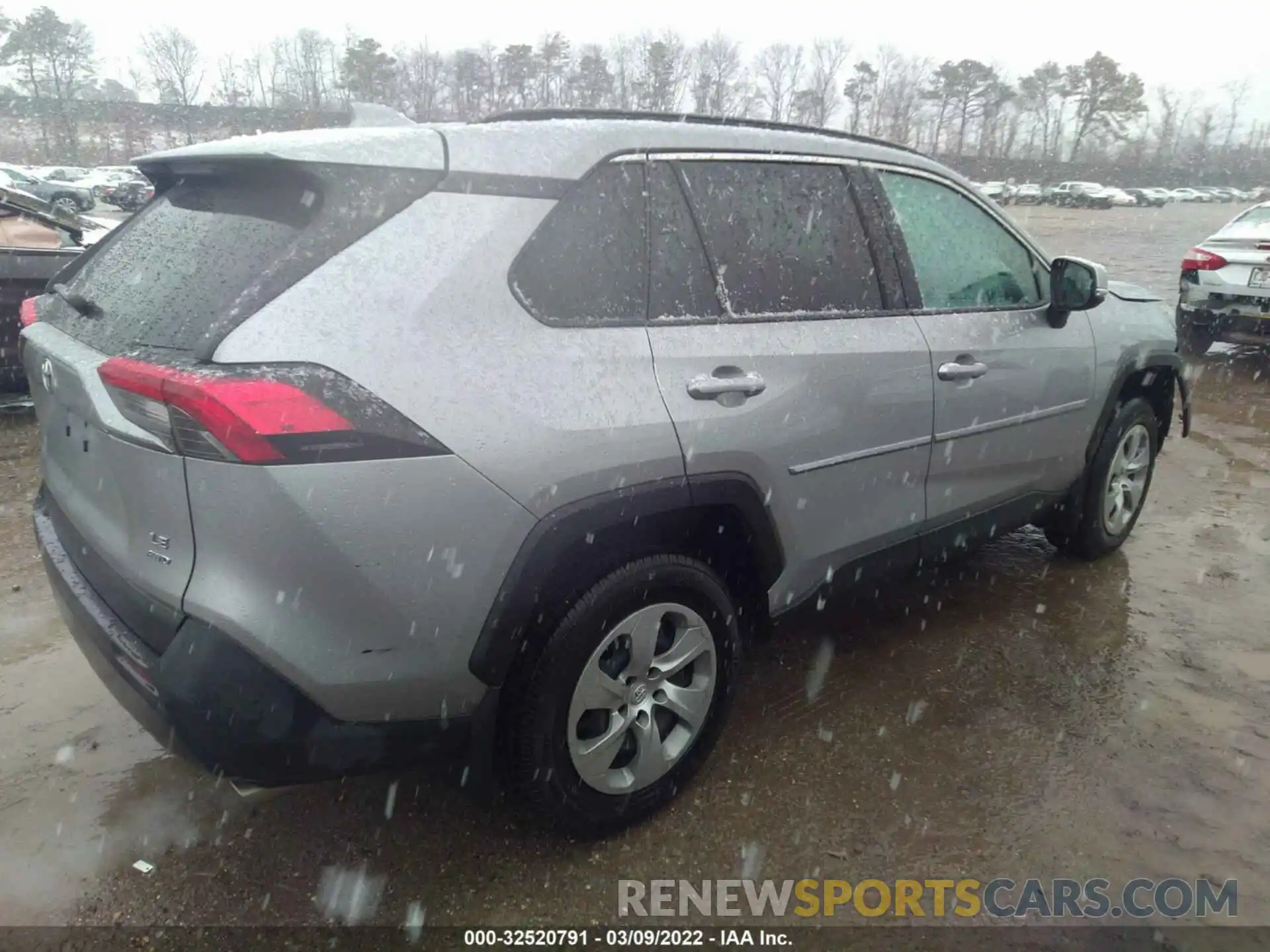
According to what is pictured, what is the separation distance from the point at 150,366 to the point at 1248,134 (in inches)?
5441

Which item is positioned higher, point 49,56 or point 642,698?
point 49,56

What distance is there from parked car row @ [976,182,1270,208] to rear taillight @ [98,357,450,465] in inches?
1991

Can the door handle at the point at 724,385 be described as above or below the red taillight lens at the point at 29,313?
below

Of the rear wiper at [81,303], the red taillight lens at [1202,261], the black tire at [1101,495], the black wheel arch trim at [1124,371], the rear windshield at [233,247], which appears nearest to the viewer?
the rear windshield at [233,247]

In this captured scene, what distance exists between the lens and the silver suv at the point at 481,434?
178 centimetres

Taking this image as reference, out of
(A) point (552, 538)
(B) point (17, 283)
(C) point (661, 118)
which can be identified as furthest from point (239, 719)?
(B) point (17, 283)

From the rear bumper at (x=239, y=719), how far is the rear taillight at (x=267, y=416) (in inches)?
15.4

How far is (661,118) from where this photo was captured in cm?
254

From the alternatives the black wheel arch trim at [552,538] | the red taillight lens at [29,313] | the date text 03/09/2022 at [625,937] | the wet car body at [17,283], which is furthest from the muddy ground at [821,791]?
the wet car body at [17,283]

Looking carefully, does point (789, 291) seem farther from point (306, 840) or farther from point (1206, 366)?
point (1206, 366)

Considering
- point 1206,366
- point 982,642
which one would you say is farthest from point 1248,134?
point 982,642

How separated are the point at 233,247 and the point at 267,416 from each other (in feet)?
1.75

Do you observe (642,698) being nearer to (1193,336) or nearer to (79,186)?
(1193,336)

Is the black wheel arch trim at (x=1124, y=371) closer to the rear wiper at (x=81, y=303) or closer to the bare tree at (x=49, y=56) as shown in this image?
the rear wiper at (x=81, y=303)
